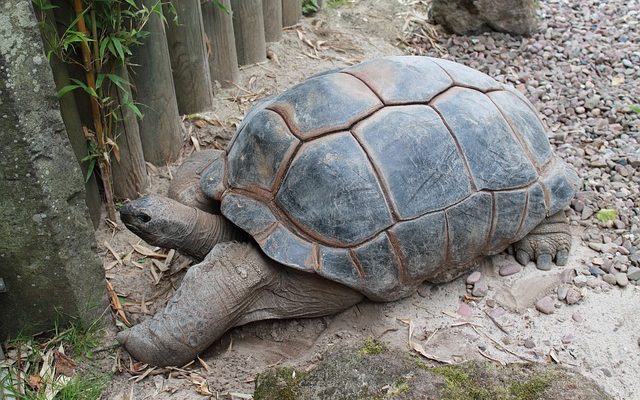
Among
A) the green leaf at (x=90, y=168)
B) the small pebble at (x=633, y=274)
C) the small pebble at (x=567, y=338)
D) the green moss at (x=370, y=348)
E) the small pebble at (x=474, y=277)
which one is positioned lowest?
the small pebble at (x=567, y=338)

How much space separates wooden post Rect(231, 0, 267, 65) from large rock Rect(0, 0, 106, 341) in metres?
2.39

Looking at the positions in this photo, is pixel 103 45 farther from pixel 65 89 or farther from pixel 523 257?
pixel 523 257

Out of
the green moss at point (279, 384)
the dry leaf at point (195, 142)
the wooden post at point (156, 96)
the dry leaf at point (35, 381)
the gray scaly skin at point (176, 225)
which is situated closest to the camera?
the green moss at point (279, 384)

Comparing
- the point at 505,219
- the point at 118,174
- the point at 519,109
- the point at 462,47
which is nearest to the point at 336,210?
the point at 505,219

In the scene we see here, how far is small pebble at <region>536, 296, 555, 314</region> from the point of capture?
3.24 m

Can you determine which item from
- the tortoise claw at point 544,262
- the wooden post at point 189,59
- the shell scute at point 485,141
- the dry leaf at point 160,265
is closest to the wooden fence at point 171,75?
the wooden post at point 189,59

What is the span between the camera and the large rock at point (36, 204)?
2475 mm

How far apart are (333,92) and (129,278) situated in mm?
1466

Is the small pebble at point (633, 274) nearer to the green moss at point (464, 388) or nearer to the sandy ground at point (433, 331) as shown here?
the sandy ground at point (433, 331)

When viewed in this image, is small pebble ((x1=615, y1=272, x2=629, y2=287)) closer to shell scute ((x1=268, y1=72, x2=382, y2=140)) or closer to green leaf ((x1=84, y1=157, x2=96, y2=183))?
shell scute ((x1=268, y1=72, x2=382, y2=140))

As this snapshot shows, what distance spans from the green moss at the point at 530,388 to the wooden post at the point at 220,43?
10.2 ft

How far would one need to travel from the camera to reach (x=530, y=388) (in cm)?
220

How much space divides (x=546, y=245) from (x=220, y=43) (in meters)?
2.57

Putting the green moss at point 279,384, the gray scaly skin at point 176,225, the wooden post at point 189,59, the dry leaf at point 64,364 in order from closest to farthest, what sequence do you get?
the green moss at point 279,384 → the dry leaf at point 64,364 → the gray scaly skin at point 176,225 → the wooden post at point 189,59
